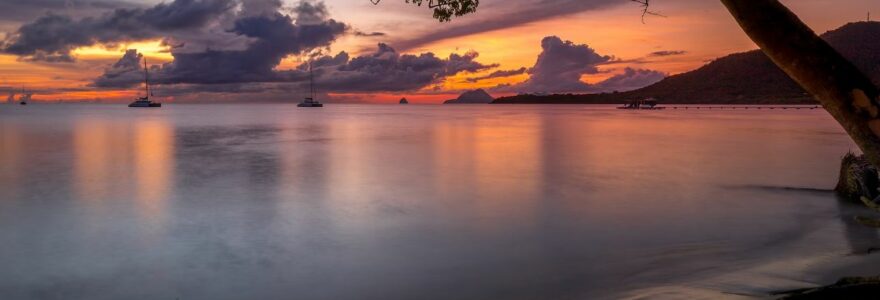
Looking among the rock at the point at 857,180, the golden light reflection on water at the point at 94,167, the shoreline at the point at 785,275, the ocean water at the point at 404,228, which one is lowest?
the golden light reflection on water at the point at 94,167

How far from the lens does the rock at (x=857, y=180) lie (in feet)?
39.4

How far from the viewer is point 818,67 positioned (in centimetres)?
435

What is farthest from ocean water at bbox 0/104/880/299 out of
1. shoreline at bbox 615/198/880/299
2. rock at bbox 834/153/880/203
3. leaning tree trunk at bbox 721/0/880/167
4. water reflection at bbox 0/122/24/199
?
leaning tree trunk at bbox 721/0/880/167

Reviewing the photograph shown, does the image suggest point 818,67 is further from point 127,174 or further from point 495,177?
point 127,174

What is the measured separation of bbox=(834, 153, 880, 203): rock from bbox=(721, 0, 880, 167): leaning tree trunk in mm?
8627

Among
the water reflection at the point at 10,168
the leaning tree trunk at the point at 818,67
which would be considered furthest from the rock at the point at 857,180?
the water reflection at the point at 10,168

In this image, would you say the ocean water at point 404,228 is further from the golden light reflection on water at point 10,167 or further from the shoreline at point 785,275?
the golden light reflection on water at point 10,167

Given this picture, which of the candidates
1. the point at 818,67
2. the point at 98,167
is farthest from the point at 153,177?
the point at 818,67

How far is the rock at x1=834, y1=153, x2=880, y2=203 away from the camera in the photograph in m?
Answer: 12.0

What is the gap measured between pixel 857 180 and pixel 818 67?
10397 mm

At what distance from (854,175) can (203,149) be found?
2894 centimetres

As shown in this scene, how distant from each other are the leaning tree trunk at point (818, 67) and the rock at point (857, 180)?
28.3 feet

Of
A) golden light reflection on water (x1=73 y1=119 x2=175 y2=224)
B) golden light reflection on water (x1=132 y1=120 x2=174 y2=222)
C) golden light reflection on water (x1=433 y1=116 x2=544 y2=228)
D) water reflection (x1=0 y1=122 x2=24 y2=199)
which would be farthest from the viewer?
water reflection (x1=0 y1=122 x2=24 y2=199)

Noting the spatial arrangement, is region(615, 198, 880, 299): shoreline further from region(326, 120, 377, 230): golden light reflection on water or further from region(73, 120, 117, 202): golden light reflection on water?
region(73, 120, 117, 202): golden light reflection on water
